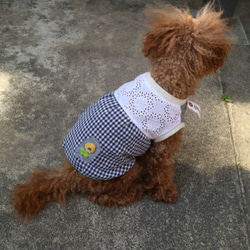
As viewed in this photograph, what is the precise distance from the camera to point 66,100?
2.68 meters

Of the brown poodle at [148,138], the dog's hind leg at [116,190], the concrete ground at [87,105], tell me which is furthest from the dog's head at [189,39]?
the concrete ground at [87,105]

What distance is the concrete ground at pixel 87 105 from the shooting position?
1845 mm

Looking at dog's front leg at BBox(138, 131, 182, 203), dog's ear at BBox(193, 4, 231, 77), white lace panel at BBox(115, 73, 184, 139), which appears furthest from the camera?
dog's front leg at BBox(138, 131, 182, 203)

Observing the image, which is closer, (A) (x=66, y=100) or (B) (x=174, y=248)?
(B) (x=174, y=248)

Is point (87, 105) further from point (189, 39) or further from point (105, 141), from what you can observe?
point (189, 39)

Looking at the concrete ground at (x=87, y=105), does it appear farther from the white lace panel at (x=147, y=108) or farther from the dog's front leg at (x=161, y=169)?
the white lace panel at (x=147, y=108)

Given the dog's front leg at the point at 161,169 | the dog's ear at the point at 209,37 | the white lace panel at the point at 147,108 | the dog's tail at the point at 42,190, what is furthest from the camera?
the dog's front leg at the point at 161,169

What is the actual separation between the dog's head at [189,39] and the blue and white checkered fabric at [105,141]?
1.38 ft

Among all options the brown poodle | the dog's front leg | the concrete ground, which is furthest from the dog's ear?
the concrete ground

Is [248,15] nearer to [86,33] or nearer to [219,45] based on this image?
[86,33]

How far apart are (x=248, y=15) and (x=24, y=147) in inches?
137

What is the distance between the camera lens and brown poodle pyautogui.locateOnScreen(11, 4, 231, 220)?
163 cm

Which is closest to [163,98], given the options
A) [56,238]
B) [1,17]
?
[56,238]

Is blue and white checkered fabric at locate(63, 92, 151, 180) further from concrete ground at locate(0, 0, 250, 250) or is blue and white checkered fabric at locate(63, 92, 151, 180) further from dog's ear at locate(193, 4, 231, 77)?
dog's ear at locate(193, 4, 231, 77)
